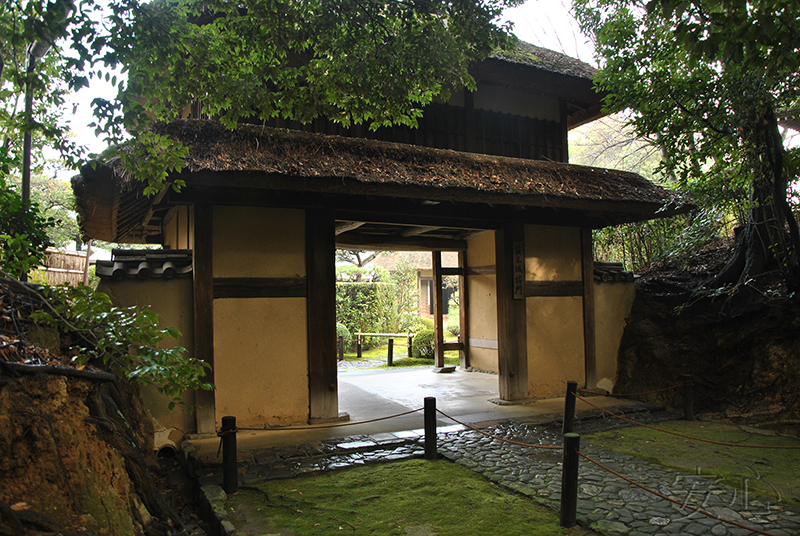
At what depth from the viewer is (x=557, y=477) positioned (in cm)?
458

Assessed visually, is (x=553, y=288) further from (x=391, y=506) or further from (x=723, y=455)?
(x=391, y=506)

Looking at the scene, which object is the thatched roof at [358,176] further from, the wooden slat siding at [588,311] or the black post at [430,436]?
the black post at [430,436]

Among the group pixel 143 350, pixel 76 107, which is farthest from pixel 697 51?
pixel 76 107

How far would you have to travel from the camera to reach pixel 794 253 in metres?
6.90

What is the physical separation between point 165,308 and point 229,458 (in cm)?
230

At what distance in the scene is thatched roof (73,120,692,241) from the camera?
539 centimetres

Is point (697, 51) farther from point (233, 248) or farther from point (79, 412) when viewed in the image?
point (233, 248)

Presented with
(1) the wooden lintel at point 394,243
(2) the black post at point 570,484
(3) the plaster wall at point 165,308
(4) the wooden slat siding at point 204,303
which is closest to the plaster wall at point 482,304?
(1) the wooden lintel at point 394,243

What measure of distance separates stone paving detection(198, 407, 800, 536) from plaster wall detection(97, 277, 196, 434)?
1175 millimetres

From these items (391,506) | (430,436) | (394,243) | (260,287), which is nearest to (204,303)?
(260,287)

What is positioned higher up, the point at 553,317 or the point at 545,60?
the point at 545,60

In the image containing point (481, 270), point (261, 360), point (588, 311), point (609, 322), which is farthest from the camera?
point (481, 270)

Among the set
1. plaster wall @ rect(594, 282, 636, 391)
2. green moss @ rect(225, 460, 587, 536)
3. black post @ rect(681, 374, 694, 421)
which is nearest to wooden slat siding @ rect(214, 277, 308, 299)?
green moss @ rect(225, 460, 587, 536)

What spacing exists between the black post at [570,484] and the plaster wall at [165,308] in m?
4.18
